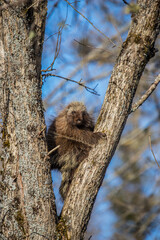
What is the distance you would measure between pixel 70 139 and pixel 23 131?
1.38 metres

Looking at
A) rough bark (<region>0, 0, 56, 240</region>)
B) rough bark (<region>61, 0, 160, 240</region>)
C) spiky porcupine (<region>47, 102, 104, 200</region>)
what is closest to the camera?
rough bark (<region>0, 0, 56, 240</region>)

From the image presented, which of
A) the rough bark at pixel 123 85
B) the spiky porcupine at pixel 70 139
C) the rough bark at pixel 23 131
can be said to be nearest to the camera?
the rough bark at pixel 23 131

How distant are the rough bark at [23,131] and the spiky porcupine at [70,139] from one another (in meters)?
0.67

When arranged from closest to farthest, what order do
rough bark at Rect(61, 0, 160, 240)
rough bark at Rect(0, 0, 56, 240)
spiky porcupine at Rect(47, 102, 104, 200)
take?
rough bark at Rect(0, 0, 56, 240), rough bark at Rect(61, 0, 160, 240), spiky porcupine at Rect(47, 102, 104, 200)

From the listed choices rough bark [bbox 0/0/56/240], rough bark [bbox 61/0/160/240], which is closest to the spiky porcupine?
rough bark [bbox 61/0/160/240]

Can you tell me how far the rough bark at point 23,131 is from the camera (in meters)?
2.10

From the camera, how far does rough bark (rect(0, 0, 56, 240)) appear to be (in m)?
2.10

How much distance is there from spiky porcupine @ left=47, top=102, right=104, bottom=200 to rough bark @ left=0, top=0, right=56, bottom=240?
2.19 feet

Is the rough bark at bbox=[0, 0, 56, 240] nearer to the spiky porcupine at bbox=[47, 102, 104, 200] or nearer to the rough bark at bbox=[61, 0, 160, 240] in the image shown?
the rough bark at bbox=[61, 0, 160, 240]

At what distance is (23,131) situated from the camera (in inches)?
87.8

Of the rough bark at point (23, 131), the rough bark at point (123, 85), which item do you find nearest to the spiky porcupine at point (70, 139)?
the rough bark at point (123, 85)

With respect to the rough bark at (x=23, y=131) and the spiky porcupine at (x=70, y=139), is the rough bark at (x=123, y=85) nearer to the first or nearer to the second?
the spiky porcupine at (x=70, y=139)

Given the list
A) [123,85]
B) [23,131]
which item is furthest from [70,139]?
[23,131]

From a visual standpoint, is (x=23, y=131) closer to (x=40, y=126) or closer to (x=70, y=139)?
(x=40, y=126)
